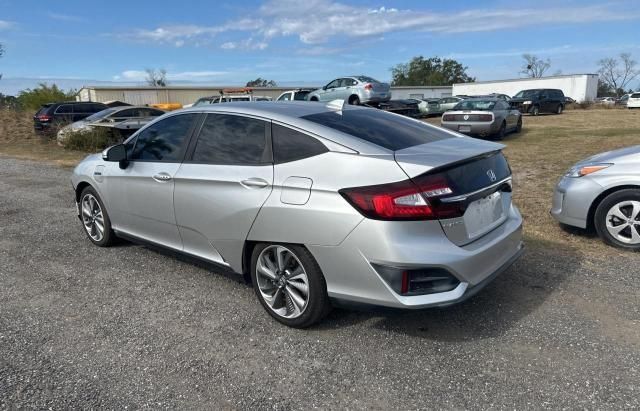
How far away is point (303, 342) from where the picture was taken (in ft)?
10.3

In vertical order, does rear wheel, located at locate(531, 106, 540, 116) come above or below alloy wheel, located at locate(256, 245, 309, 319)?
above

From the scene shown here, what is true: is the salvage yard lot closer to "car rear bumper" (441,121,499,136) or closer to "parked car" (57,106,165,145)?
"car rear bumper" (441,121,499,136)

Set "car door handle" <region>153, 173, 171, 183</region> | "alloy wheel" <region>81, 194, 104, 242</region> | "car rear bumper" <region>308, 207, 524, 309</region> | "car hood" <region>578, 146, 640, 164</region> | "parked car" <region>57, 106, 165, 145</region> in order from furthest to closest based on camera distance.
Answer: "parked car" <region>57, 106, 165, 145</region>
"alloy wheel" <region>81, 194, 104, 242</region>
"car hood" <region>578, 146, 640, 164</region>
"car door handle" <region>153, 173, 171, 183</region>
"car rear bumper" <region>308, 207, 524, 309</region>

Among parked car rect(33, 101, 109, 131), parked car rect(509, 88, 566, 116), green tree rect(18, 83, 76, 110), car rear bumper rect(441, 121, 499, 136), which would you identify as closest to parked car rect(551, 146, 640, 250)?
car rear bumper rect(441, 121, 499, 136)

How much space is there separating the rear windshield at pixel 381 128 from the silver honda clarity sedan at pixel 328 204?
0.6 inches

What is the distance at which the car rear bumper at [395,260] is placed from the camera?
272cm

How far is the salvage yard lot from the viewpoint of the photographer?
2605 millimetres

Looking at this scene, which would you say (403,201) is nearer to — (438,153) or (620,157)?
(438,153)

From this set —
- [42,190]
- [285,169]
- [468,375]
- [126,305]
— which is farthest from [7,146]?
[468,375]

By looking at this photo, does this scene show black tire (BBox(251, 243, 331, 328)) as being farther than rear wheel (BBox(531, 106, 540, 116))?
No

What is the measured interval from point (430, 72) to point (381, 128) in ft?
320

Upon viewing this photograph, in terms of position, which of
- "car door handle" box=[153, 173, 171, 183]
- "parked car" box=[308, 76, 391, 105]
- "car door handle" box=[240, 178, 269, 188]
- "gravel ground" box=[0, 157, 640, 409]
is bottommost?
"gravel ground" box=[0, 157, 640, 409]

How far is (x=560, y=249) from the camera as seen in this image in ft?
15.8

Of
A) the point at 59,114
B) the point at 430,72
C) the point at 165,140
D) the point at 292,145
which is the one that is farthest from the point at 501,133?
the point at 430,72
